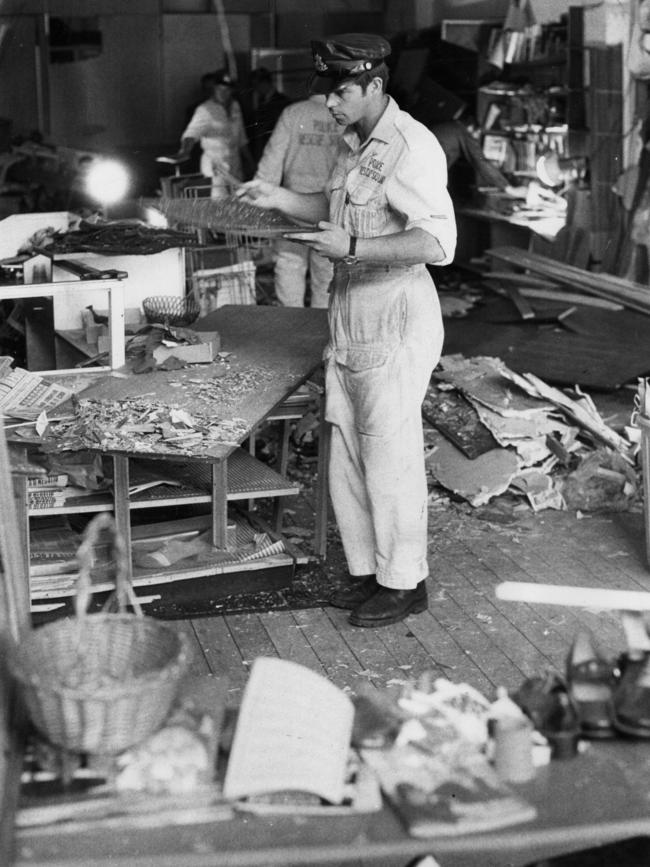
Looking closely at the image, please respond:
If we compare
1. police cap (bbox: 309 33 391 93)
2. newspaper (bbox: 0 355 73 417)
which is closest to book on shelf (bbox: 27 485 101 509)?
newspaper (bbox: 0 355 73 417)

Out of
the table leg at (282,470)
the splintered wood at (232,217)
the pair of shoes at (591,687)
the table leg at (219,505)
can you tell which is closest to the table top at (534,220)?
the table leg at (282,470)

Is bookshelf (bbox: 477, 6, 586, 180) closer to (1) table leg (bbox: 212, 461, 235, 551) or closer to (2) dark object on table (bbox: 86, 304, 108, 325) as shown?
(2) dark object on table (bbox: 86, 304, 108, 325)

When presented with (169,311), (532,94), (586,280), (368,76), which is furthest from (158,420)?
(532,94)

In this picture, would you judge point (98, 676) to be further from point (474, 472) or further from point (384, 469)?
point (474, 472)

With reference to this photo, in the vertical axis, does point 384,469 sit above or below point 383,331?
below

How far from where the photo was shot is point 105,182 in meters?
10.7

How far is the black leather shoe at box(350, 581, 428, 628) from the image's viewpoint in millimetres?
5105

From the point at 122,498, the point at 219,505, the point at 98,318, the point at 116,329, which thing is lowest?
the point at 219,505

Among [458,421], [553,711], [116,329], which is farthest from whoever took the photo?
[458,421]

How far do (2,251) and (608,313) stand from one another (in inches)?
174

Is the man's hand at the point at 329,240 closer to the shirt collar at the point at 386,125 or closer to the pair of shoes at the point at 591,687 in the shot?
the shirt collar at the point at 386,125

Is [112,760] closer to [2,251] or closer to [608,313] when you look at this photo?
[2,251]

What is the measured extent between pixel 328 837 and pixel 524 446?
451 cm

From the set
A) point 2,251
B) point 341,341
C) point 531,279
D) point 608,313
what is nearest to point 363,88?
point 341,341
